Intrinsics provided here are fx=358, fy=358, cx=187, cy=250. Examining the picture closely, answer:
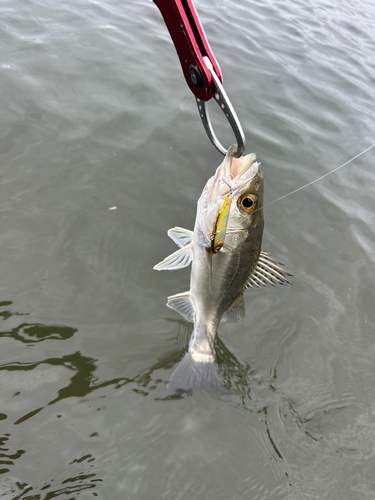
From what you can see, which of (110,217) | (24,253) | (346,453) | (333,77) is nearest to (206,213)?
(110,217)

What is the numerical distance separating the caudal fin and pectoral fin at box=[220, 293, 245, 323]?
416mm

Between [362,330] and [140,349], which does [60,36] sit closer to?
[140,349]

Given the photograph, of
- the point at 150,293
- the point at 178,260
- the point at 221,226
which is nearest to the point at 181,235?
the point at 178,260

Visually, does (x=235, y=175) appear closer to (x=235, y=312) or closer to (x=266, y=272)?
(x=266, y=272)

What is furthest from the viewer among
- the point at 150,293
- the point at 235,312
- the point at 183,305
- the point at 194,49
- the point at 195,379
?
the point at 150,293

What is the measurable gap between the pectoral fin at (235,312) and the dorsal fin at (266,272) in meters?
0.25

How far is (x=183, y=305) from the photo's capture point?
126 inches

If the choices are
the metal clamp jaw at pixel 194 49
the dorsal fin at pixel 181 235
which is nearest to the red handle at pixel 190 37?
the metal clamp jaw at pixel 194 49

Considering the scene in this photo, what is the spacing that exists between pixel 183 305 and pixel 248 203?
3.67 feet

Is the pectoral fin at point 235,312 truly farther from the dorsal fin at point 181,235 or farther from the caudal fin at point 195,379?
the dorsal fin at point 181,235

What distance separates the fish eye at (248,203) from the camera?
263 cm

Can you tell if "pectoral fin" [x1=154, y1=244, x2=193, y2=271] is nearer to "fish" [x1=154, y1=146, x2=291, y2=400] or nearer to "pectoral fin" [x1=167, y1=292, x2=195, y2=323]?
"fish" [x1=154, y1=146, x2=291, y2=400]

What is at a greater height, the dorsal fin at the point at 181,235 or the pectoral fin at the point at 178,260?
the dorsal fin at the point at 181,235

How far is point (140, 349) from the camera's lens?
321 cm
